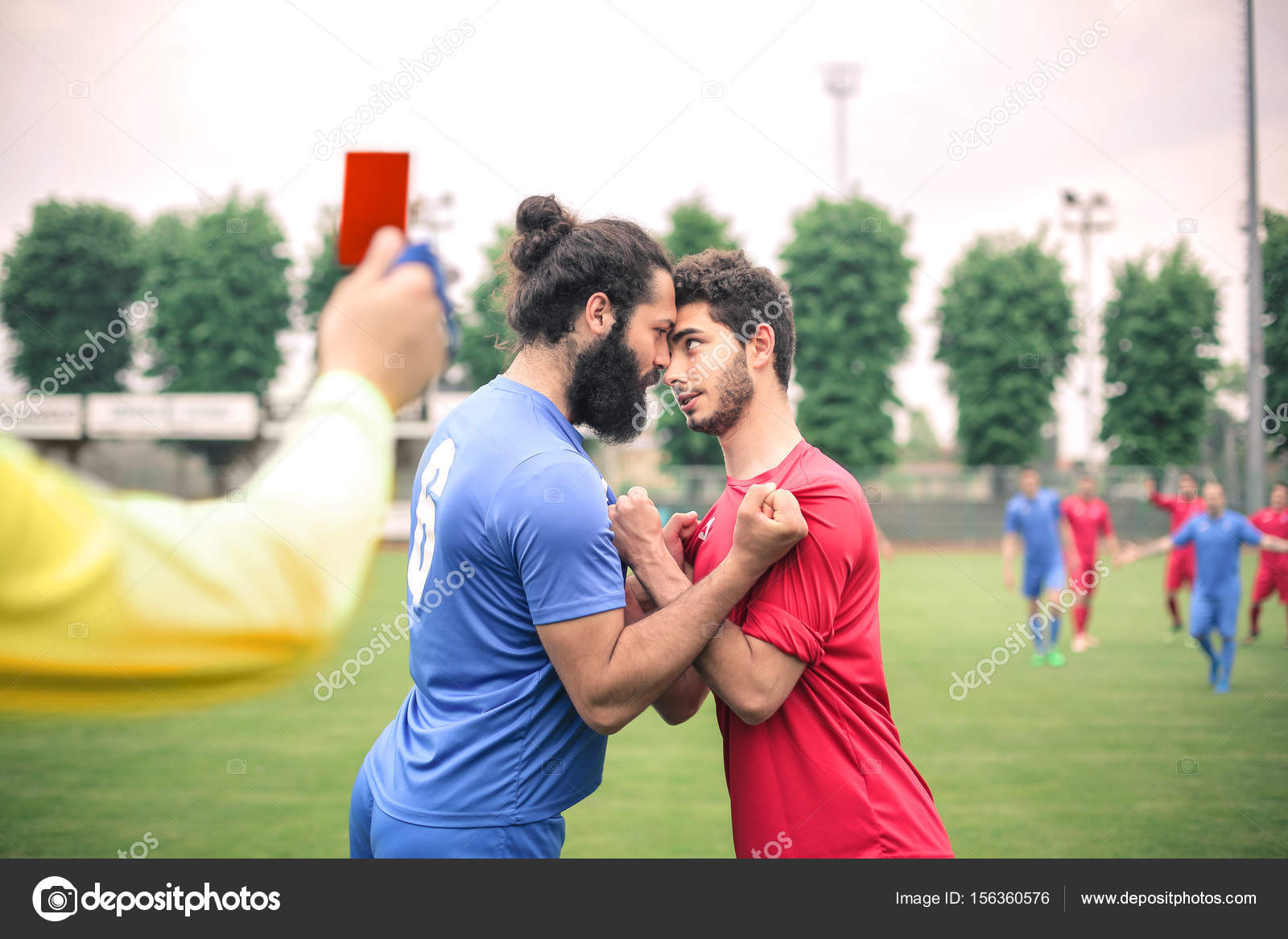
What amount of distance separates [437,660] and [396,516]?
28477 mm

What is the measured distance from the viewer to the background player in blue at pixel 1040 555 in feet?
41.3

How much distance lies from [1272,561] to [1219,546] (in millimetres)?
3899

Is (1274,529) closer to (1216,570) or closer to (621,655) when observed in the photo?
(1216,570)

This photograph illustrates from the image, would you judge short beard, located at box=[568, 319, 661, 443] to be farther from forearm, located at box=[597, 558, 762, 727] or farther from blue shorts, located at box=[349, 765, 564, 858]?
blue shorts, located at box=[349, 765, 564, 858]

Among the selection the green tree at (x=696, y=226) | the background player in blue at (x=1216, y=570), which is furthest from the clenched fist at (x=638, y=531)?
the green tree at (x=696, y=226)

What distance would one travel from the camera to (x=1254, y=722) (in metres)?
8.92

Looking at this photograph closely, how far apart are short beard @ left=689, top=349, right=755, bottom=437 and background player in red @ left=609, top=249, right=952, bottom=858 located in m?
0.17

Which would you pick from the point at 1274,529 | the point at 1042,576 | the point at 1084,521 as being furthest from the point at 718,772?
the point at 1274,529

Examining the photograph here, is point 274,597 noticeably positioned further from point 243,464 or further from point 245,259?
point 245,259

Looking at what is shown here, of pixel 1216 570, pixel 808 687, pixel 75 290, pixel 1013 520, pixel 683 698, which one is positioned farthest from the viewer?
pixel 75 290

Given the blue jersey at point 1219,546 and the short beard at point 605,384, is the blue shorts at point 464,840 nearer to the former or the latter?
the short beard at point 605,384
